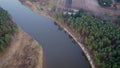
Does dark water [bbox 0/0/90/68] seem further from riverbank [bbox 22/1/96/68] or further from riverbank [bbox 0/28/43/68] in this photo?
riverbank [bbox 0/28/43/68]

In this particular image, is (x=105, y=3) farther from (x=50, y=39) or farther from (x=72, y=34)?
(x=50, y=39)

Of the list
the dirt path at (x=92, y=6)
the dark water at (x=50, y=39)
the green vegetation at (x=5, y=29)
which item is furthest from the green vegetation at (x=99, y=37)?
the green vegetation at (x=5, y=29)

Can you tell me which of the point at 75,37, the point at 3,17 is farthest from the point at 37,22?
the point at 75,37

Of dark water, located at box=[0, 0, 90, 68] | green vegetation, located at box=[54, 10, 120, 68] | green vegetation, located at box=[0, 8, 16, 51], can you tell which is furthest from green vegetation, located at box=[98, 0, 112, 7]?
green vegetation, located at box=[0, 8, 16, 51]

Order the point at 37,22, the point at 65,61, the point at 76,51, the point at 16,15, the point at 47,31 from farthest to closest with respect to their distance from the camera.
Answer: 1. the point at 16,15
2. the point at 37,22
3. the point at 47,31
4. the point at 76,51
5. the point at 65,61

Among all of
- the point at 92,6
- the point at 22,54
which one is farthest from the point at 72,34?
the point at 92,6

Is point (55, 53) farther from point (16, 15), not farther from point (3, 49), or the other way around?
point (16, 15)

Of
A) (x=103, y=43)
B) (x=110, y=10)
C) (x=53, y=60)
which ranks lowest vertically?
(x=53, y=60)
